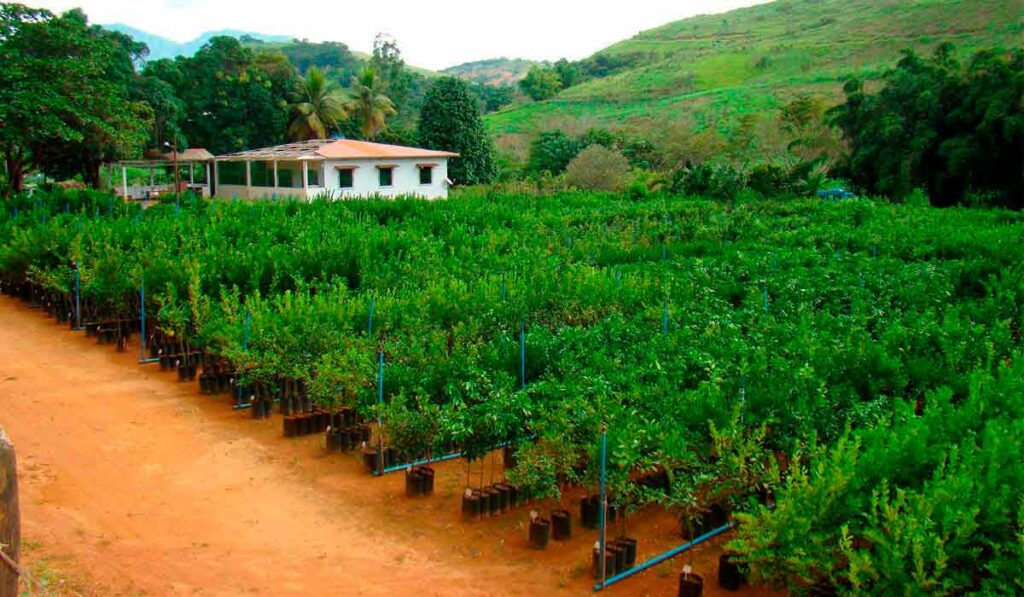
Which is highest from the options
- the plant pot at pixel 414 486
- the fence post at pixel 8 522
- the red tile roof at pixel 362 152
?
the red tile roof at pixel 362 152

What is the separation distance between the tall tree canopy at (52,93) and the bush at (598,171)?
57.3 feet

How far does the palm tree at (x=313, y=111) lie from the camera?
139 feet

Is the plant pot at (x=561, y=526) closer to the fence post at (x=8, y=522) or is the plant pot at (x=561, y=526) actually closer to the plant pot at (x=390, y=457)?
the plant pot at (x=390, y=457)

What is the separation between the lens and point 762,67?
66.6 metres

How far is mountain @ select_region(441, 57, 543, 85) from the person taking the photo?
160 meters

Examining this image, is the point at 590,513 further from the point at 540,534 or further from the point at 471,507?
the point at 471,507

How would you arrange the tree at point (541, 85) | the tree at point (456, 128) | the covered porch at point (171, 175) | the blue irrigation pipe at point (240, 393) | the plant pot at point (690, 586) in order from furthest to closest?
1. the tree at point (541, 85)
2. the tree at point (456, 128)
3. the covered porch at point (171, 175)
4. the blue irrigation pipe at point (240, 393)
5. the plant pot at point (690, 586)

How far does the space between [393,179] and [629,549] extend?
98.4 ft

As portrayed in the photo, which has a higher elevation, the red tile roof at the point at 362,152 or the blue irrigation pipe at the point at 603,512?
the red tile roof at the point at 362,152

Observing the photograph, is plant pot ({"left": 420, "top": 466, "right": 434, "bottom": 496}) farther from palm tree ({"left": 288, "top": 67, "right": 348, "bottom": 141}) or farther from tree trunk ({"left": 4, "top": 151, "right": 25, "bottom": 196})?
palm tree ({"left": 288, "top": 67, "right": 348, "bottom": 141})

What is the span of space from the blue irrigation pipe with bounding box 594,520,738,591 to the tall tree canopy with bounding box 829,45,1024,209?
76.6 feet

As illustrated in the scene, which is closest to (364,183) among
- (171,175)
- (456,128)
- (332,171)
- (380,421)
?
(332,171)

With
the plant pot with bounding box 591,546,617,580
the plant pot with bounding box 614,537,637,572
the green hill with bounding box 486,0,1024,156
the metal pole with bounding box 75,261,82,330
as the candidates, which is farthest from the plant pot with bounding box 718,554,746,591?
the green hill with bounding box 486,0,1024,156

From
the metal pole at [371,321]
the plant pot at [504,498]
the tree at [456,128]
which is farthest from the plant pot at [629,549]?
the tree at [456,128]
